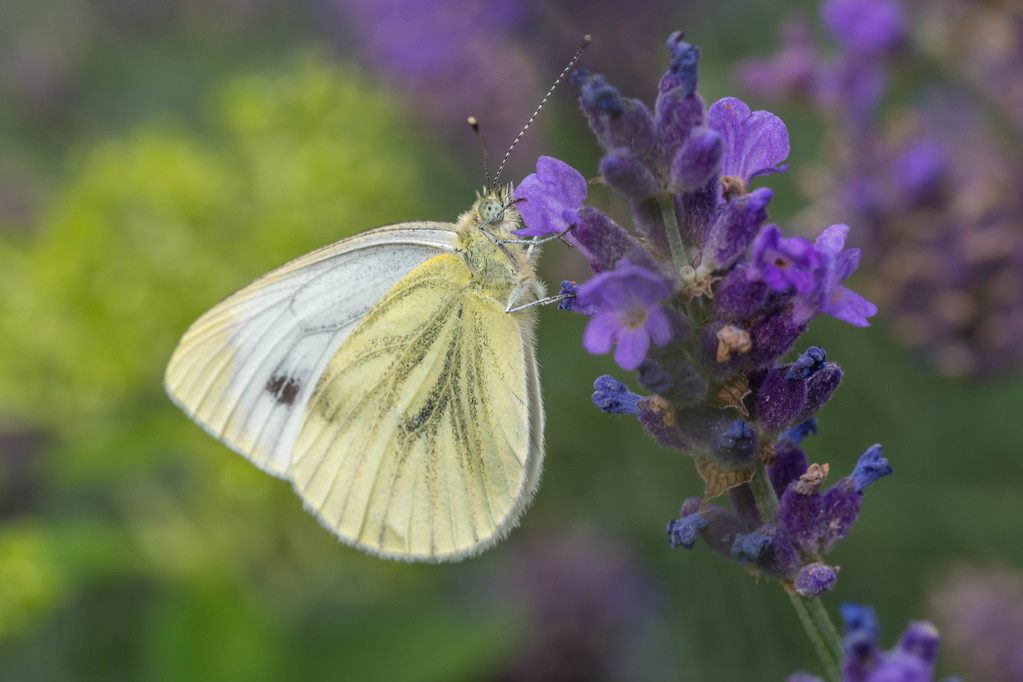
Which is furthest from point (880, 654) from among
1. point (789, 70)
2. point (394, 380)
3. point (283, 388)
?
point (789, 70)

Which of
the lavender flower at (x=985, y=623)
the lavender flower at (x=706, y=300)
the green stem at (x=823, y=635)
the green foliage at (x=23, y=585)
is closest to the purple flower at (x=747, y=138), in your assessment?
the lavender flower at (x=706, y=300)

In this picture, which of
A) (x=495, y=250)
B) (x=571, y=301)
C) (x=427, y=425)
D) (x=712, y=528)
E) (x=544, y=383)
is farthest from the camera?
(x=544, y=383)

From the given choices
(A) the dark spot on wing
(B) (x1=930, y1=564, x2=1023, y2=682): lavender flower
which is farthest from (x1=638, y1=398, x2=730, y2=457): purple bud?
(B) (x1=930, y1=564, x2=1023, y2=682): lavender flower

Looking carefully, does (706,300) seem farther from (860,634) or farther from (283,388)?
(283,388)

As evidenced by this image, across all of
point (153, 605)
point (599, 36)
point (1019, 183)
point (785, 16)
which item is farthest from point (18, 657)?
point (785, 16)

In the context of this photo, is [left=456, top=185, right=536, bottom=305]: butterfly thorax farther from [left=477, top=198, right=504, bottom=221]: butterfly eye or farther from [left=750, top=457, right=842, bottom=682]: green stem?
[left=750, top=457, right=842, bottom=682]: green stem

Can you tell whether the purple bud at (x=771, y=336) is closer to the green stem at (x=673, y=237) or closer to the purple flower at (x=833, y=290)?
the purple flower at (x=833, y=290)

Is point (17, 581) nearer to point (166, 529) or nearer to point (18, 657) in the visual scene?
point (166, 529)
